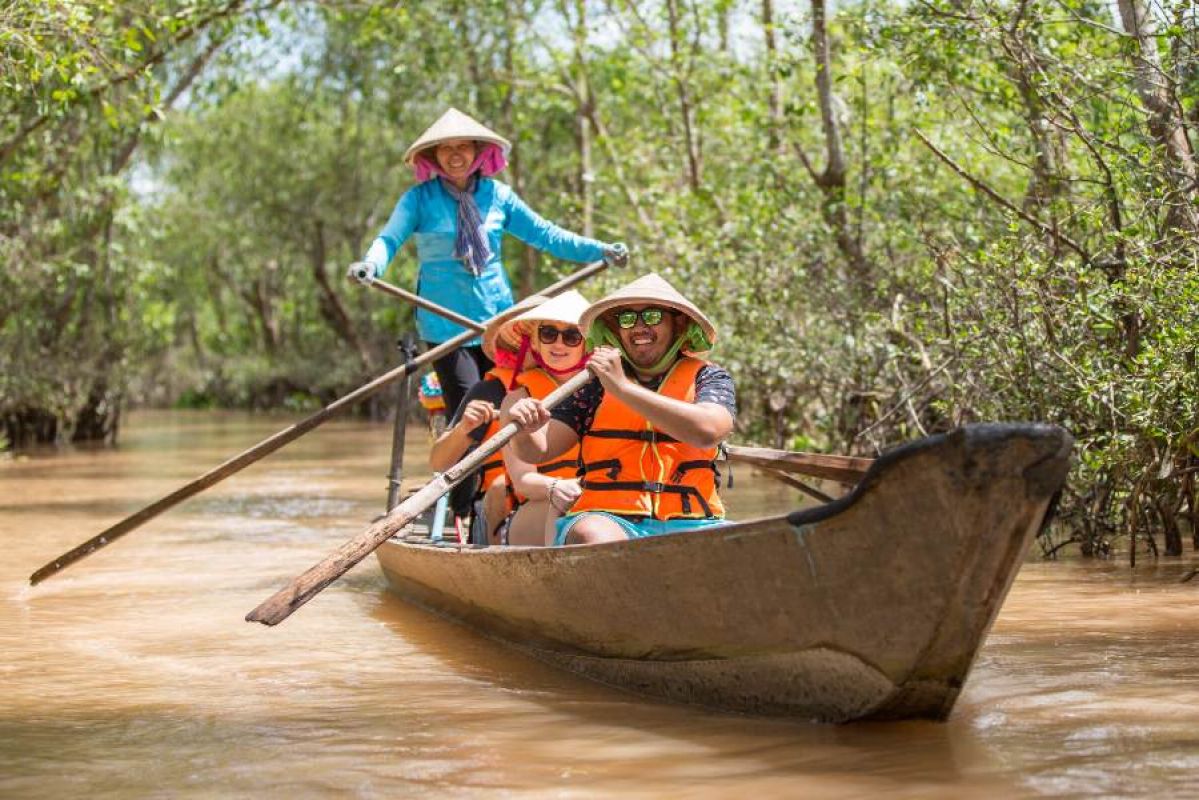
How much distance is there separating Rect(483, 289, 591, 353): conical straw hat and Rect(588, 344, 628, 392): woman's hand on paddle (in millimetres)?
1040

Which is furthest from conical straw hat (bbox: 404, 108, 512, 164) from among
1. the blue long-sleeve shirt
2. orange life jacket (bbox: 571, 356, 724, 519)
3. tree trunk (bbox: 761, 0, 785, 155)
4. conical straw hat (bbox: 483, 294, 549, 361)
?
tree trunk (bbox: 761, 0, 785, 155)

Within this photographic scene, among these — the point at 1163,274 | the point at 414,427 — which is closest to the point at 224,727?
the point at 1163,274

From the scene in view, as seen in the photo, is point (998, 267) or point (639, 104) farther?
point (639, 104)

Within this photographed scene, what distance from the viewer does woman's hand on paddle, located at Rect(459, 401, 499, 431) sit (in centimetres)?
603

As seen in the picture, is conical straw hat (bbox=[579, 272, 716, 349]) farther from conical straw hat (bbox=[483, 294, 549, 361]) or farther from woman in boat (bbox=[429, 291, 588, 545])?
conical straw hat (bbox=[483, 294, 549, 361])

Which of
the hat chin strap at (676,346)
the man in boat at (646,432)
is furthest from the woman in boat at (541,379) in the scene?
the hat chin strap at (676,346)

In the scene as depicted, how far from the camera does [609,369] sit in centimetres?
485

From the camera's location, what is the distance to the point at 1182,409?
660 cm

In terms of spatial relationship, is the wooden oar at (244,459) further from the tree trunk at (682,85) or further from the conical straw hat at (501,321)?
the tree trunk at (682,85)

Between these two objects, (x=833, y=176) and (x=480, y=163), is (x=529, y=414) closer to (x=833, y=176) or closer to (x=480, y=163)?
(x=480, y=163)

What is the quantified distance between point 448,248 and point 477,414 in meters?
1.54

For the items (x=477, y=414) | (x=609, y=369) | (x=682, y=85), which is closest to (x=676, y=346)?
(x=609, y=369)

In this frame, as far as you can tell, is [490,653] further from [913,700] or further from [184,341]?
[184,341]

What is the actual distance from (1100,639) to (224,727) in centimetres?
298
